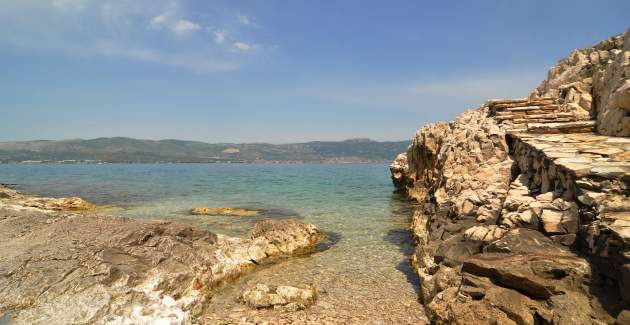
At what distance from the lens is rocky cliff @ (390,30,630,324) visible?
654 centimetres

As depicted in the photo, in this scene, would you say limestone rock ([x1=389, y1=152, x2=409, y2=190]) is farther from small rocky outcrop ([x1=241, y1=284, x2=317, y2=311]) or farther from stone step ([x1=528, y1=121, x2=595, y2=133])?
small rocky outcrop ([x1=241, y1=284, x2=317, y2=311])

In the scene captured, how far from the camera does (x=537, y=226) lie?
862 cm

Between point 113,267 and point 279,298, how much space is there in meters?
5.06

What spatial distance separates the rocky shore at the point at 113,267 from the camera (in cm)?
832

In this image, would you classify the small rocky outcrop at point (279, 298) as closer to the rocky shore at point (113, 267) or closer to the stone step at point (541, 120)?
the rocky shore at point (113, 267)

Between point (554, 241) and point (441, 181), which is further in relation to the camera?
point (441, 181)

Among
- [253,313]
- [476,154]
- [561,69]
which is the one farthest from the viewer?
[561,69]

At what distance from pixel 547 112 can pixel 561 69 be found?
24.0 meters

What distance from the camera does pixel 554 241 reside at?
7.93 m

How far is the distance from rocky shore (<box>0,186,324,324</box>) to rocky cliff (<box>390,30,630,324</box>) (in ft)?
23.0

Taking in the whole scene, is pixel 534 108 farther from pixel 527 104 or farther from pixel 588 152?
pixel 588 152

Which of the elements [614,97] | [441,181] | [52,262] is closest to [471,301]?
[441,181]

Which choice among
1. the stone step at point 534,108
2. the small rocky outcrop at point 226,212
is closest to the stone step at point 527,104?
the stone step at point 534,108

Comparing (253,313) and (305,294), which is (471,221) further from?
(253,313)
